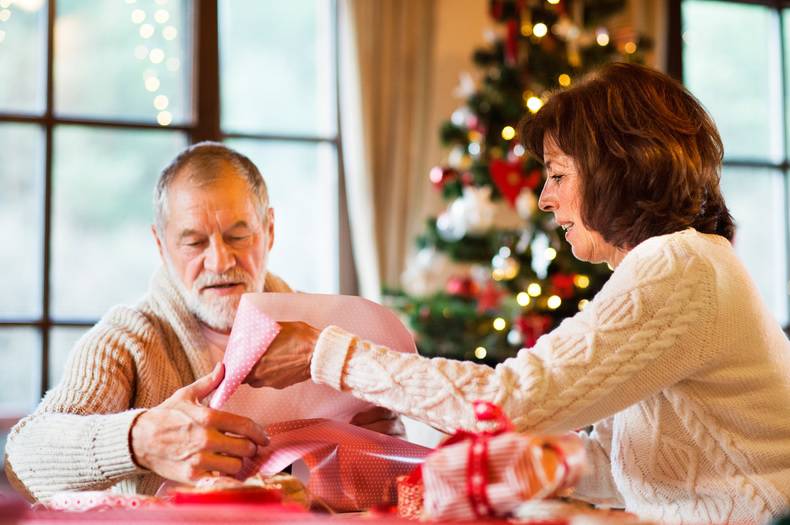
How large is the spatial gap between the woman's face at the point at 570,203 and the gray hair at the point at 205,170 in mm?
565

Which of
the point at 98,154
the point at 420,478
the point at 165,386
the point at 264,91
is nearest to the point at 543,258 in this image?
the point at 264,91

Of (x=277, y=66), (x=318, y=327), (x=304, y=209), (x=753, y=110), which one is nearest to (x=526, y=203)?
(x=304, y=209)

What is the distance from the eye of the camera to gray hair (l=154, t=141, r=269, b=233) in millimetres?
2016

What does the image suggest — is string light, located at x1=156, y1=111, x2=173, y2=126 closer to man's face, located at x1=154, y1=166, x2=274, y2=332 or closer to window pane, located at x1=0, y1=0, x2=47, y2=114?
window pane, located at x1=0, y1=0, x2=47, y2=114

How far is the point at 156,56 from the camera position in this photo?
506cm

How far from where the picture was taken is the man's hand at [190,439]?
1526 millimetres

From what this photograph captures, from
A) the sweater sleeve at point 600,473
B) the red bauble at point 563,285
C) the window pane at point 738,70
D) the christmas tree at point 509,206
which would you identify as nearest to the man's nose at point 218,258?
the sweater sleeve at point 600,473

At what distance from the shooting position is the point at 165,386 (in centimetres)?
191

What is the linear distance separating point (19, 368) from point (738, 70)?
13.7ft

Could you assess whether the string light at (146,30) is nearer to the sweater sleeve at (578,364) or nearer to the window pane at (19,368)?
the window pane at (19,368)

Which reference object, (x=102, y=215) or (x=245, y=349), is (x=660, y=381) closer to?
(x=245, y=349)

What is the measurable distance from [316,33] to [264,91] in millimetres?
406

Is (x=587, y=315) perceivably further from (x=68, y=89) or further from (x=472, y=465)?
(x=68, y=89)

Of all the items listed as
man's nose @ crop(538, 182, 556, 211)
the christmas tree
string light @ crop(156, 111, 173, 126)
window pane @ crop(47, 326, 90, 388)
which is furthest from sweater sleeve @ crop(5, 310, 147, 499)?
string light @ crop(156, 111, 173, 126)
